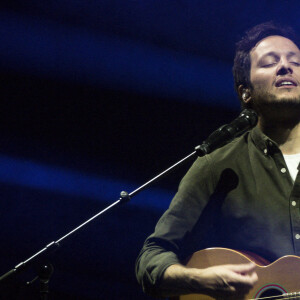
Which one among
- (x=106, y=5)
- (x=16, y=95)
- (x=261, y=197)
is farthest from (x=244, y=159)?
(x=16, y=95)

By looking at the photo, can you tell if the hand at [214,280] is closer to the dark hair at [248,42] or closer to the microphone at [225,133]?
the microphone at [225,133]

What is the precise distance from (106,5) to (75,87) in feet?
1.98

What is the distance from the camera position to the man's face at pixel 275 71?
6.99ft

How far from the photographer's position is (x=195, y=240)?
2057mm

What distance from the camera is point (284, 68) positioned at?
7.13ft

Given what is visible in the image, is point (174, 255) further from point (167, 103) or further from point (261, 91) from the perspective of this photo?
point (167, 103)

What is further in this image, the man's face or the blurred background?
the blurred background

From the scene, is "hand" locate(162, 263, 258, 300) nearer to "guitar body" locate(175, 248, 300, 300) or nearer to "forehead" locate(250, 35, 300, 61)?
"guitar body" locate(175, 248, 300, 300)

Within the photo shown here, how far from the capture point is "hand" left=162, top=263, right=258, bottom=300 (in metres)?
1.63

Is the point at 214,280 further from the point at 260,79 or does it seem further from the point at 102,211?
the point at 260,79

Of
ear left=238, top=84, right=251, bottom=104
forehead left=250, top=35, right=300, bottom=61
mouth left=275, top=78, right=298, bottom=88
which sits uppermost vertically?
forehead left=250, top=35, right=300, bottom=61

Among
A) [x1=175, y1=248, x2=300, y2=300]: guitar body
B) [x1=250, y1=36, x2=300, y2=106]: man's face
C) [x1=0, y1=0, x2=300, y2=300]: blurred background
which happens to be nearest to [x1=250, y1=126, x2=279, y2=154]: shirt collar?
[x1=250, y1=36, x2=300, y2=106]: man's face

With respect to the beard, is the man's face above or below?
above

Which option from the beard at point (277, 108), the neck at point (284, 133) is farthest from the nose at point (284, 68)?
the neck at point (284, 133)
